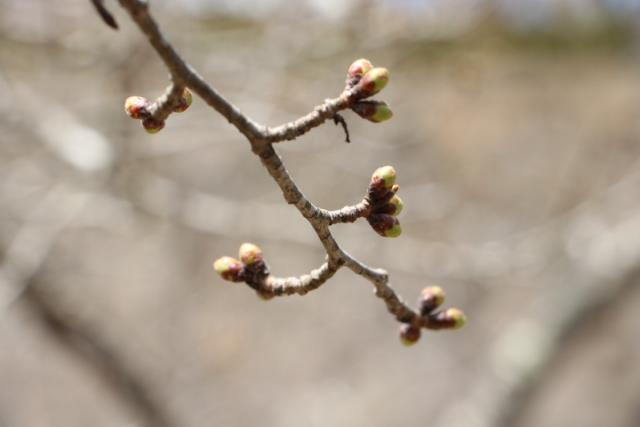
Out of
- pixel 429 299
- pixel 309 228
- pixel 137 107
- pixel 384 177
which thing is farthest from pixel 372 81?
pixel 309 228

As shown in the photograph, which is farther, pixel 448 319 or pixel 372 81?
pixel 448 319

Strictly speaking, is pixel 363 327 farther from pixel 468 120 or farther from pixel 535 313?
pixel 468 120

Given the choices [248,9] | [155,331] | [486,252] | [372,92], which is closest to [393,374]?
[155,331]

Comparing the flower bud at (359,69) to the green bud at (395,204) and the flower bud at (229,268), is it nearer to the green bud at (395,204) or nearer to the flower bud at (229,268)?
the green bud at (395,204)

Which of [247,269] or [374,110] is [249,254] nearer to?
[247,269]

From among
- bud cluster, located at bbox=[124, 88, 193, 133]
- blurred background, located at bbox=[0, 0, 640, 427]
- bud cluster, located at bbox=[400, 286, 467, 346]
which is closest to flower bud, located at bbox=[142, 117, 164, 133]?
bud cluster, located at bbox=[124, 88, 193, 133]

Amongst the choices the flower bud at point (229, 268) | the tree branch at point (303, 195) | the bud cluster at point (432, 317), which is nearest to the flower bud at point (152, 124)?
the tree branch at point (303, 195)
